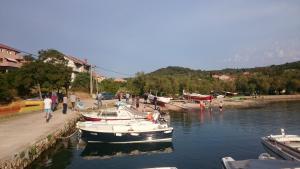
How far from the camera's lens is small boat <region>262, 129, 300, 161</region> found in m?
18.3

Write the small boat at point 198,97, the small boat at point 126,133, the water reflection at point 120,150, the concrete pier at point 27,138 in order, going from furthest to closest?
the small boat at point 198,97, the small boat at point 126,133, the water reflection at point 120,150, the concrete pier at point 27,138

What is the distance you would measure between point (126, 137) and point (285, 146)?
13.6 metres

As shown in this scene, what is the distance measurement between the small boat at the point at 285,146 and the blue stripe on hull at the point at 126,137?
9.53m

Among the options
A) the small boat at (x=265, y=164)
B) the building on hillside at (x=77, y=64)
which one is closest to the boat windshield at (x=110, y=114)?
the small boat at (x=265, y=164)

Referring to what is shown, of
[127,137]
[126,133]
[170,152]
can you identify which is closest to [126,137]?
[127,137]

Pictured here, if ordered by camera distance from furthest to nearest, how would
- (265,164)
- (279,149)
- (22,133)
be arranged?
(22,133) → (279,149) → (265,164)

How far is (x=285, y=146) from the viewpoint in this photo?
65.0ft

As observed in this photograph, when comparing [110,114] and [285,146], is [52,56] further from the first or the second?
[285,146]

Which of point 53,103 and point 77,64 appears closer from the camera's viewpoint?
point 53,103

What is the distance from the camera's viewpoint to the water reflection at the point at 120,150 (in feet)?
86.7

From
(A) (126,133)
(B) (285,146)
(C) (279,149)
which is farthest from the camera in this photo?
(A) (126,133)

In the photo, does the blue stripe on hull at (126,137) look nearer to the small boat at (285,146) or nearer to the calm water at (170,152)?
the calm water at (170,152)

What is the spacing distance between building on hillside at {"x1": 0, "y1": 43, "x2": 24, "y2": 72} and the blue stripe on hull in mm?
53682

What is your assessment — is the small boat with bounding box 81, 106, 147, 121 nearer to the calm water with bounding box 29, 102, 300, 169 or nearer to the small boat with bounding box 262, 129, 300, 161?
the calm water with bounding box 29, 102, 300, 169
